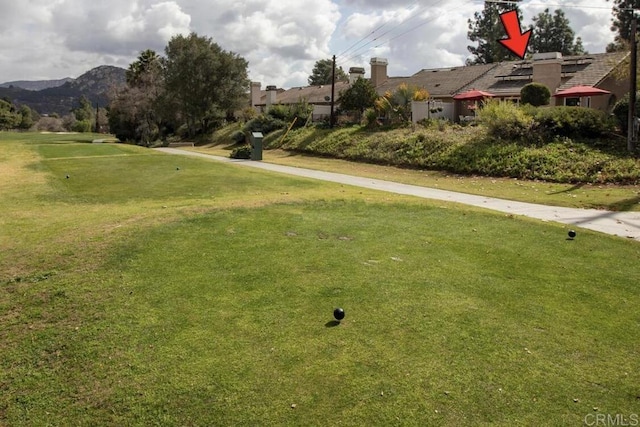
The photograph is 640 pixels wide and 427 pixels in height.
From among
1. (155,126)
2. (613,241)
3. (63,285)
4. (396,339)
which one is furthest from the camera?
(155,126)

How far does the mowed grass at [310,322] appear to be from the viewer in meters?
3.81

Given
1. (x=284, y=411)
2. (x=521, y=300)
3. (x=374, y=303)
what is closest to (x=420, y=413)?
(x=284, y=411)

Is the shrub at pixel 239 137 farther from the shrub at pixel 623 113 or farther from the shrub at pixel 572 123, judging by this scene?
the shrub at pixel 623 113

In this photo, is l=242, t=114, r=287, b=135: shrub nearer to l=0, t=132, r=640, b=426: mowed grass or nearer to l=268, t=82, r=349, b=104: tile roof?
l=268, t=82, r=349, b=104: tile roof

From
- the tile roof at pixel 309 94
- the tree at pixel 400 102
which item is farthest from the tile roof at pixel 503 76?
the tile roof at pixel 309 94

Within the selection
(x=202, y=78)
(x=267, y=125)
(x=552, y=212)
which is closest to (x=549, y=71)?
(x=267, y=125)

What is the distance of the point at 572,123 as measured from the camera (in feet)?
64.2

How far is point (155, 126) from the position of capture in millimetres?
59875

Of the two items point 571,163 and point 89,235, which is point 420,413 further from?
point 571,163

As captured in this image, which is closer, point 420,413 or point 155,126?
point 420,413

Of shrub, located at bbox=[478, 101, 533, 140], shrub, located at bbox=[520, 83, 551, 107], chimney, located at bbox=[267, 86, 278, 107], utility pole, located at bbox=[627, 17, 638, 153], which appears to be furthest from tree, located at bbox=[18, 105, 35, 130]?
utility pole, located at bbox=[627, 17, 638, 153]

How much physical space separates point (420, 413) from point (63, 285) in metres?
4.50

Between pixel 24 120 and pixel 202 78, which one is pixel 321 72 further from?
pixel 24 120
